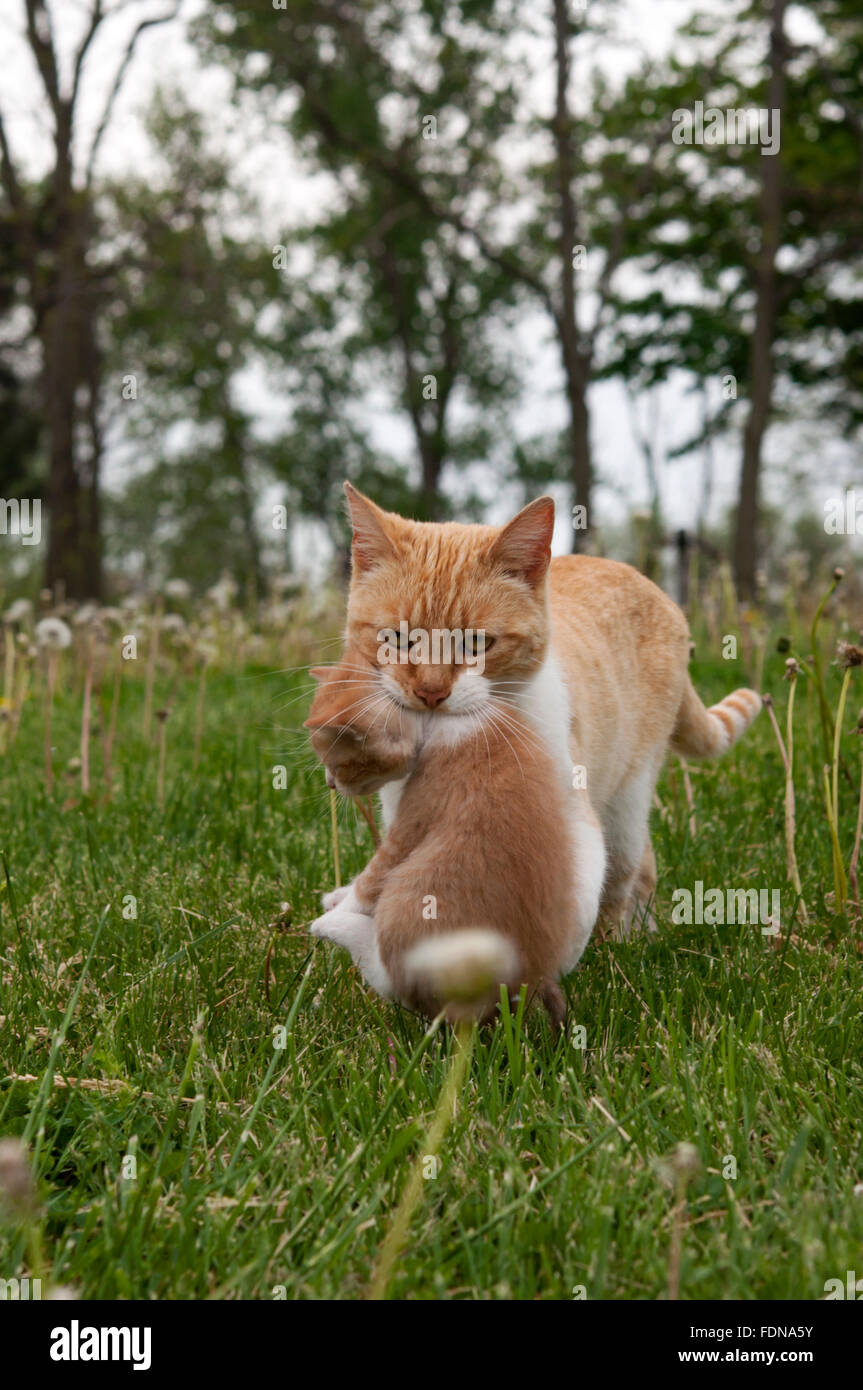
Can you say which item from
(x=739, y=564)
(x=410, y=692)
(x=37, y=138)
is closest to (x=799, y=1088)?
(x=410, y=692)

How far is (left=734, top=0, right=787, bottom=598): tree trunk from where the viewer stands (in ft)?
39.0

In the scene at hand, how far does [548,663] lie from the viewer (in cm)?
259

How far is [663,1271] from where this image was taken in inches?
59.7

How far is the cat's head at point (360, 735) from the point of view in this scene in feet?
6.74

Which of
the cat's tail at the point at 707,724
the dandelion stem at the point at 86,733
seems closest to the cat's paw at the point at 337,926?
the cat's tail at the point at 707,724

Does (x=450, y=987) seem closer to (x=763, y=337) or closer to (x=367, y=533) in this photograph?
(x=367, y=533)

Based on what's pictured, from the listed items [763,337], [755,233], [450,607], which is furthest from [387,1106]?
[755,233]

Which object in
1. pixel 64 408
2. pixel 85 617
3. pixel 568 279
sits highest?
pixel 568 279

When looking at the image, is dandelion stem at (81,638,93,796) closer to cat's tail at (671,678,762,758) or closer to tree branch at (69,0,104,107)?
cat's tail at (671,678,762,758)

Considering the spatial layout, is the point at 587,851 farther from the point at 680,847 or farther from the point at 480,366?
the point at 480,366

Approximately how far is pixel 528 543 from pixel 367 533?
397mm

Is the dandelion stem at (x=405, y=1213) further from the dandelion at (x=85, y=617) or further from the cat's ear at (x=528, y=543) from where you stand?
the dandelion at (x=85, y=617)

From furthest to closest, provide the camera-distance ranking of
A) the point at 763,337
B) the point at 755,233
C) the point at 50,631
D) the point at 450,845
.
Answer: the point at 755,233 → the point at 763,337 → the point at 50,631 → the point at 450,845

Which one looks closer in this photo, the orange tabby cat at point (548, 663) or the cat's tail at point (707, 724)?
the orange tabby cat at point (548, 663)
